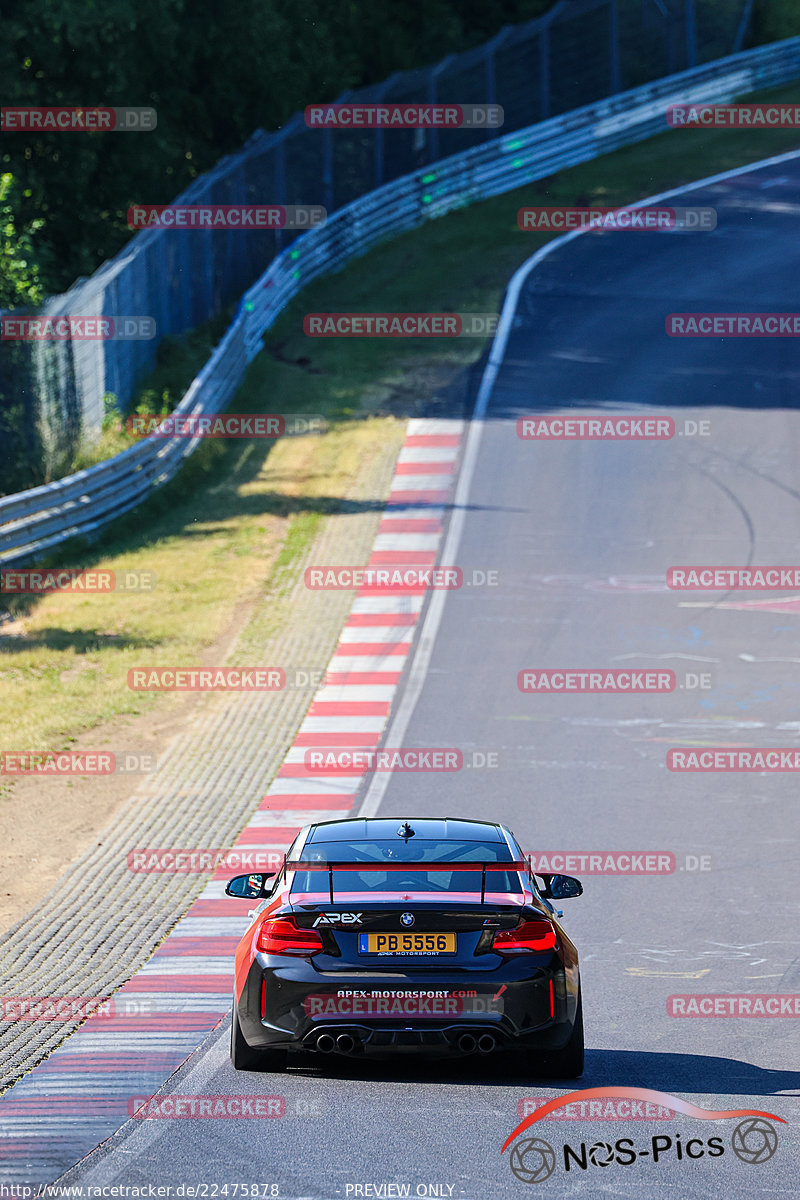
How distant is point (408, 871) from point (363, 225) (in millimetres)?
29456

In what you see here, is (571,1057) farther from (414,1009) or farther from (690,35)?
(690,35)

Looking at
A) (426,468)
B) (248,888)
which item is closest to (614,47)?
(426,468)

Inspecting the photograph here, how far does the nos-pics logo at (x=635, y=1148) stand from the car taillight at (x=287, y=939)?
4.18 ft

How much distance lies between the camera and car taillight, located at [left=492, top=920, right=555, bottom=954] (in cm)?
760

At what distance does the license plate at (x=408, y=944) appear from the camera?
756cm

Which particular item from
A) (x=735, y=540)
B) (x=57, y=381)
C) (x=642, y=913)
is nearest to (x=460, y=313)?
(x=57, y=381)

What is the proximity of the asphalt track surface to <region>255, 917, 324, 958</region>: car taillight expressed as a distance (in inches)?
28.8

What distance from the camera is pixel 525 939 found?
7.63 meters

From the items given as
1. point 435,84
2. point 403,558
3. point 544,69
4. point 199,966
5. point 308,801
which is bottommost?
point 308,801

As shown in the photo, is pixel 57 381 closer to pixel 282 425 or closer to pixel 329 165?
pixel 282 425

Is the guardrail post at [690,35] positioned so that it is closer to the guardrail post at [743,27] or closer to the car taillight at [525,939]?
the guardrail post at [743,27]

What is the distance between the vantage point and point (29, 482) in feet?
81.3

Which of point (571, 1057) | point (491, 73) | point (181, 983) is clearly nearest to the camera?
point (571, 1057)

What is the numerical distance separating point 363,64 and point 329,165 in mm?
7106
